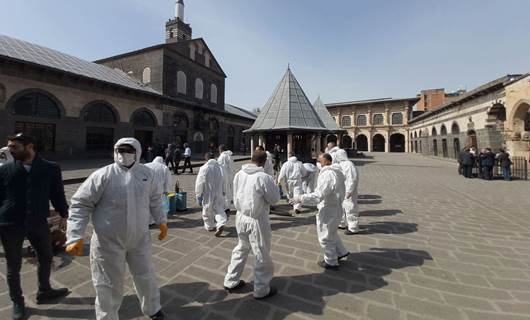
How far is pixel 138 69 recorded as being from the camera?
2505 centimetres

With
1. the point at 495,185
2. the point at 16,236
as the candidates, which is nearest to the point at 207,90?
the point at 495,185

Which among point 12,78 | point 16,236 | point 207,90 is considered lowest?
point 16,236

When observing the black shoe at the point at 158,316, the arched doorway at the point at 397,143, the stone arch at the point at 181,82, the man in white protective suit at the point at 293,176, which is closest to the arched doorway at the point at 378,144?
the arched doorway at the point at 397,143

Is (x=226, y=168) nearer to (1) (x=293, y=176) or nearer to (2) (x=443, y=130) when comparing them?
(1) (x=293, y=176)

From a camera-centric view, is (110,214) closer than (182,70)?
Yes

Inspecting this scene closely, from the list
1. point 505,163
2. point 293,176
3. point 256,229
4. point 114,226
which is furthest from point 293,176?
point 505,163

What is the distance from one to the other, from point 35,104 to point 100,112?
12.2 ft

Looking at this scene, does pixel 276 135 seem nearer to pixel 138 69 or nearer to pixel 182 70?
pixel 182 70

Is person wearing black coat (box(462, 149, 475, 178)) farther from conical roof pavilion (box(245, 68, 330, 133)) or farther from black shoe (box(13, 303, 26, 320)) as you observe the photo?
black shoe (box(13, 303, 26, 320))

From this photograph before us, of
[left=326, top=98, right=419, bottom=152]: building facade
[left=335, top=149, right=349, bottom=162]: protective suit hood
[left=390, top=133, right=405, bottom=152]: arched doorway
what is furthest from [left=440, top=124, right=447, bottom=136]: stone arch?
[left=335, top=149, right=349, bottom=162]: protective suit hood

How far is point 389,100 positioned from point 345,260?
153 ft

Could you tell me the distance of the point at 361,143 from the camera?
158 feet

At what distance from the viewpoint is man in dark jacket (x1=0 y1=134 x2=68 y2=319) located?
2.29 m

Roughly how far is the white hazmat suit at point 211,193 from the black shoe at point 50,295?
8.01 feet
